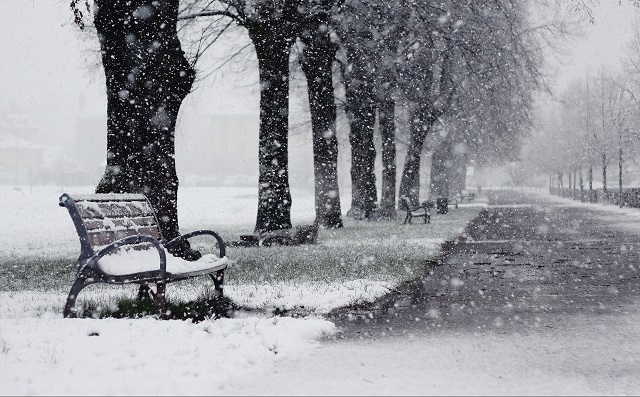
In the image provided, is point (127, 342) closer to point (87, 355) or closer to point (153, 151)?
point (87, 355)

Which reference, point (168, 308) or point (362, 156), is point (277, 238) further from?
point (362, 156)

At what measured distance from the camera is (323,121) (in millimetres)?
19016

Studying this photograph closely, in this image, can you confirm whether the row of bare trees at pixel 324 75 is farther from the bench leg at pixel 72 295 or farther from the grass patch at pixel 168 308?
the bench leg at pixel 72 295

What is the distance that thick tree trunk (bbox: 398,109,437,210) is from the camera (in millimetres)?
28438

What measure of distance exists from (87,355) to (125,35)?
5723mm

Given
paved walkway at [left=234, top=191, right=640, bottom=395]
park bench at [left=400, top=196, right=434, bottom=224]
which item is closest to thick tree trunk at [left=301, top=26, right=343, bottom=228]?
park bench at [left=400, top=196, right=434, bottom=224]

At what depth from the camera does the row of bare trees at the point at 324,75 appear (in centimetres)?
914

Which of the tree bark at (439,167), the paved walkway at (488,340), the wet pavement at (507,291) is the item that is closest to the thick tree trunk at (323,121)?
the wet pavement at (507,291)

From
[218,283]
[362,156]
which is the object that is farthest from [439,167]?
[218,283]

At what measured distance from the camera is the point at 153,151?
938 centimetres

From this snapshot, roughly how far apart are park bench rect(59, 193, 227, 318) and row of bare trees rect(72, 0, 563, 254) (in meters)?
2.46

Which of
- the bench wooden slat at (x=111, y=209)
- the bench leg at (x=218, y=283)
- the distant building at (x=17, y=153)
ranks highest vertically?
the distant building at (x=17, y=153)

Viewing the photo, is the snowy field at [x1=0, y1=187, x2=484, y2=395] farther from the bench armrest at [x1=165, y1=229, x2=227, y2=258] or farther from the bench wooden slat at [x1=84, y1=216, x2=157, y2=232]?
the bench wooden slat at [x1=84, y1=216, x2=157, y2=232]

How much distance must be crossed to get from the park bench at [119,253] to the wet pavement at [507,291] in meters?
1.45
